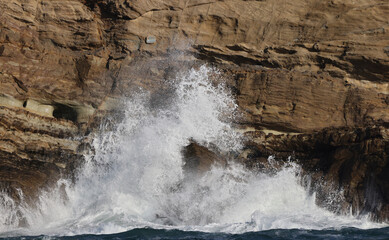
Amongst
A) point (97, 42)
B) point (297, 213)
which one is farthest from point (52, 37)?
point (297, 213)

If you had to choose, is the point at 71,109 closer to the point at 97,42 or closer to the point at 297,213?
the point at 97,42

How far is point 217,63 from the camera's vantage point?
13.8 m

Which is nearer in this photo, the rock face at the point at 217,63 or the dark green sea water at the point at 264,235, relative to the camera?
the dark green sea water at the point at 264,235

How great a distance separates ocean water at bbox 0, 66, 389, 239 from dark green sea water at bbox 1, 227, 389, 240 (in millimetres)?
15

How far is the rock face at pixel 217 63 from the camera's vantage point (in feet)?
42.1

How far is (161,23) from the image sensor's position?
13852 millimetres

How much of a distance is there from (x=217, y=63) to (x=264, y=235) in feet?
18.2

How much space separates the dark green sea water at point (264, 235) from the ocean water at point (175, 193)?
0.02m

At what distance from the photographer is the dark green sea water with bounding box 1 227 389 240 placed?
903 centimetres

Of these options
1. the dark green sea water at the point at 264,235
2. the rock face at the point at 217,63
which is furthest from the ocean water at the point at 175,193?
the rock face at the point at 217,63

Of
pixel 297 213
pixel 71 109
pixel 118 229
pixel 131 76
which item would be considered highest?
pixel 131 76

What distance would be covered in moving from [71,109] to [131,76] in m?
→ 1.51

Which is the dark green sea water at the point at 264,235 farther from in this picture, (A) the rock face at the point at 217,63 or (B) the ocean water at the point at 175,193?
(A) the rock face at the point at 217,63

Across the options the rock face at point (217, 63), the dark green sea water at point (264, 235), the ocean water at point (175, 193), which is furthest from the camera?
the rock face at point (217, 63)
